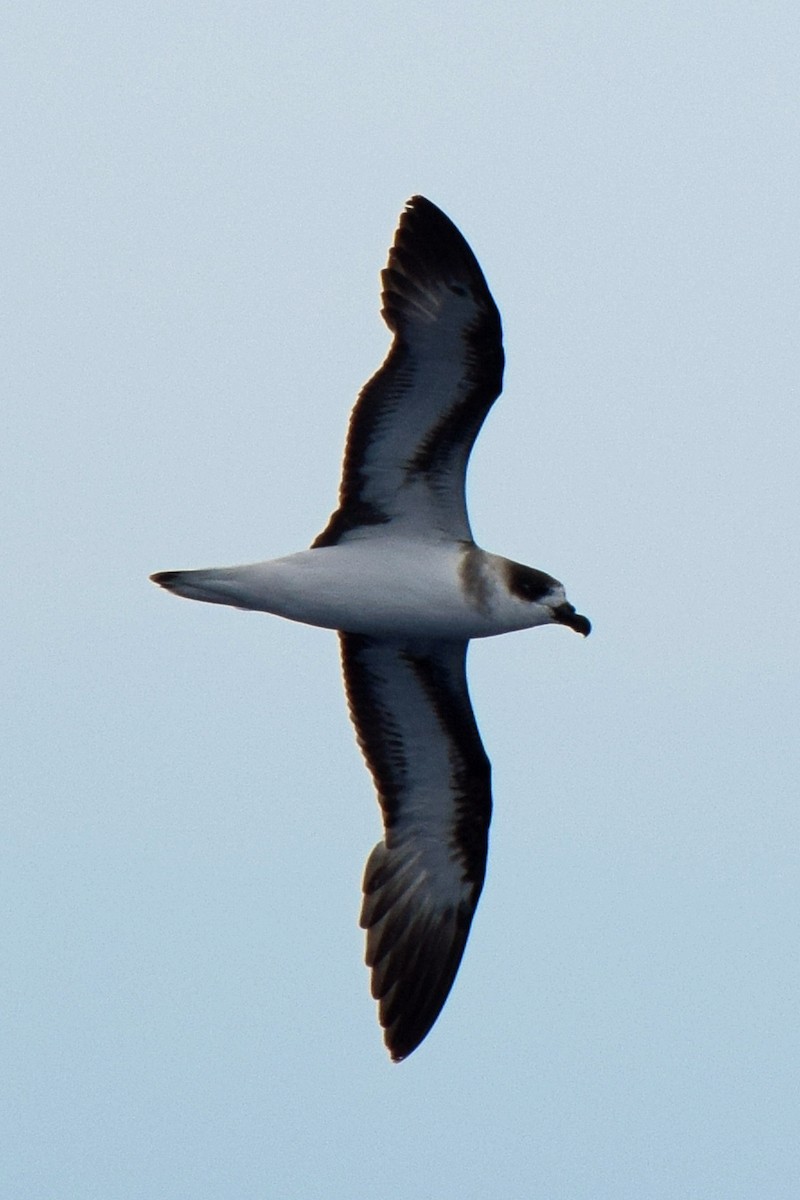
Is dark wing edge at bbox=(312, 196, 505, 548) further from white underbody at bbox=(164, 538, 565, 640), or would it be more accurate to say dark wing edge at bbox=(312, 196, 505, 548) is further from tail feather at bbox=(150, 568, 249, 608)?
tail feather at bbox=(150, 568, 249, 608)

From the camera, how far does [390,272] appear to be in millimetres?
11828

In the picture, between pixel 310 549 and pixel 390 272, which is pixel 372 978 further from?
pixel 390 272

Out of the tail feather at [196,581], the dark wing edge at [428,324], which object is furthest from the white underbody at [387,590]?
the dark wing edge at [428,324]

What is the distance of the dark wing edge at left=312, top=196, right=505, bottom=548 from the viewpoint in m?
11.8

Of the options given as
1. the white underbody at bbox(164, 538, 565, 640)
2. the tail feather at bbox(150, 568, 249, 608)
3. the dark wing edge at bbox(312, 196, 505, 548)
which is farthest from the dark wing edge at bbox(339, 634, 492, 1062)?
the dark wing edge at bbox(312, 196, 505, 548)

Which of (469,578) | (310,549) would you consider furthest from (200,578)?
(469,578)

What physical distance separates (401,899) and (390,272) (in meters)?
4.27

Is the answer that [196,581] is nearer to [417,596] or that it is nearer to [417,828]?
[417,596]

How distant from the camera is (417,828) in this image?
13.3 metres

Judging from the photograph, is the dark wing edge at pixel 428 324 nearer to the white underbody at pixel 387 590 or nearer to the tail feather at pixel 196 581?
the white underbody at pixel 387 590

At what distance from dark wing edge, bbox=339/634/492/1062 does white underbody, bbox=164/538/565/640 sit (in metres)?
0.66

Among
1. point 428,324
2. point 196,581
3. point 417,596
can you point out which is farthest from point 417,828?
point 428,324

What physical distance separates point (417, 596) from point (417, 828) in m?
1.98

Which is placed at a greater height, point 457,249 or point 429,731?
point 457,249
